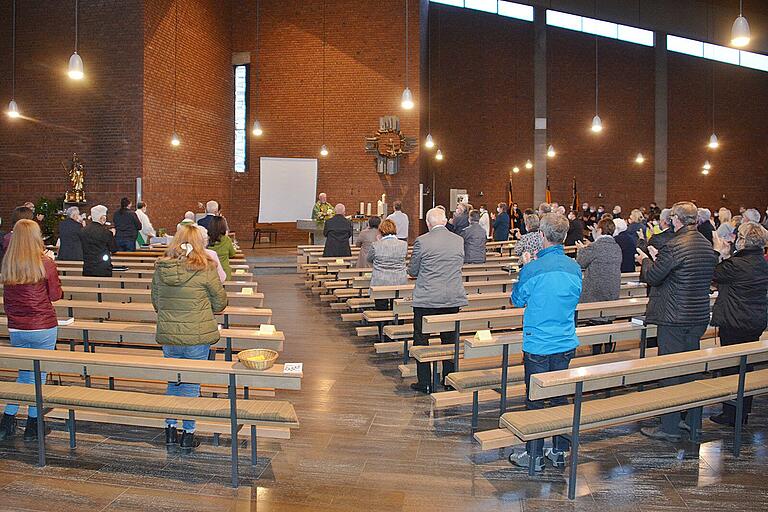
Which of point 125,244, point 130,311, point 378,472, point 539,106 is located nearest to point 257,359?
point 378,472

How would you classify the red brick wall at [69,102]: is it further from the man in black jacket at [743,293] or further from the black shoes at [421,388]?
the man in black jacket at [743,293]

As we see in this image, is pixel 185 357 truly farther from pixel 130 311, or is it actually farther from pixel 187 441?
pixel 130 311

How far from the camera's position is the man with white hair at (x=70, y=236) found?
9.47 m

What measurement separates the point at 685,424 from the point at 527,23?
17611 mm

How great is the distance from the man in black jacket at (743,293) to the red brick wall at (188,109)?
11661mm

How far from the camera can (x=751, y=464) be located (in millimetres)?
4359

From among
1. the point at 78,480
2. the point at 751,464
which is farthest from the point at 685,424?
the point at 78,480

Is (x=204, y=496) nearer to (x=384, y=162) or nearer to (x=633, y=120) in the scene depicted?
(x=384, y=162)

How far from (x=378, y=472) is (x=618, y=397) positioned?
153cm

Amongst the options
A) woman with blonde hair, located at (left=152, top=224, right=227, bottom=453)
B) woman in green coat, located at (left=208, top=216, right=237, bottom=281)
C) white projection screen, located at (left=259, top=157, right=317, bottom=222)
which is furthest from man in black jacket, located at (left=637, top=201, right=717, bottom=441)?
white projection screen, located at (left=259, top=157, right=317, bottom=222)

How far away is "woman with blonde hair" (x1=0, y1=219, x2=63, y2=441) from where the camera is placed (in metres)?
4.61

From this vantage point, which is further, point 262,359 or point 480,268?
point 480,268

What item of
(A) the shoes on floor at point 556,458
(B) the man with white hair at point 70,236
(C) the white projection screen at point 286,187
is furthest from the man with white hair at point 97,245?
(C) the white projection screen at point 286,187

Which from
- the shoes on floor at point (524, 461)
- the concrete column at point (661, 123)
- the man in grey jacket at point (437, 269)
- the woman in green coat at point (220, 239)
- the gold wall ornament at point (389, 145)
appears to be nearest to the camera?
the shoes on floor at point (524, 461)
